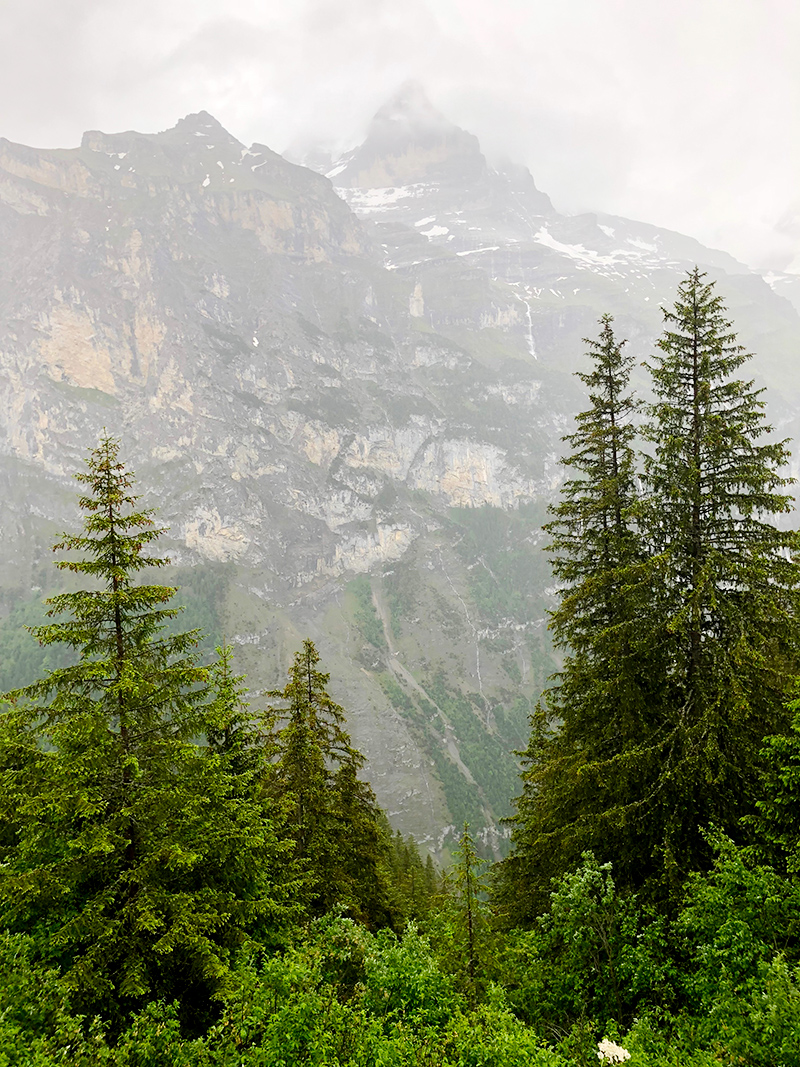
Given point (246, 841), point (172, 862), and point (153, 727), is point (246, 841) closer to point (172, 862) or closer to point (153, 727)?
point (172, 862)

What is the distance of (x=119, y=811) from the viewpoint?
385 inches

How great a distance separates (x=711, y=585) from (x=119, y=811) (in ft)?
40.0

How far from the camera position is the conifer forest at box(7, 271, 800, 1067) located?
7562 millimetres

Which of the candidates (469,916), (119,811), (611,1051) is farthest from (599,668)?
(119,811)

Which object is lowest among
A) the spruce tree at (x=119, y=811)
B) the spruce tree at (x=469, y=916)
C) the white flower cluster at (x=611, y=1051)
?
the white flower cluster at (x=611, y=1051)

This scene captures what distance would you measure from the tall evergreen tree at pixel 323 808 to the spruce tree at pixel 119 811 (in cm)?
480

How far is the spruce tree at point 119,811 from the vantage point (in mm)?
9156

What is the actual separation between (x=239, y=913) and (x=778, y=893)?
9427 millimetres

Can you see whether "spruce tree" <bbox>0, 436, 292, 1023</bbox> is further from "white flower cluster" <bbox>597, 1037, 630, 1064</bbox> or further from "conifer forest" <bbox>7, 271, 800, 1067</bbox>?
"white flower cluster" <bbox>597, 1037, 630, 1064</bbox>

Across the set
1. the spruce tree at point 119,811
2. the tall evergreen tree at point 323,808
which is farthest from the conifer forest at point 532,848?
the tall evergreen tree at point 323,808

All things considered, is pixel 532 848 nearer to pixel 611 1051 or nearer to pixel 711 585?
pixel 611 1051

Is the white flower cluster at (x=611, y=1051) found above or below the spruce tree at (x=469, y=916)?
below

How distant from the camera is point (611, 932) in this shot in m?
10.2

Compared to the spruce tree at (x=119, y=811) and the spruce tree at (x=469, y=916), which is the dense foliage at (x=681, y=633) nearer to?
the spruce tree at (x=469, y=916)
